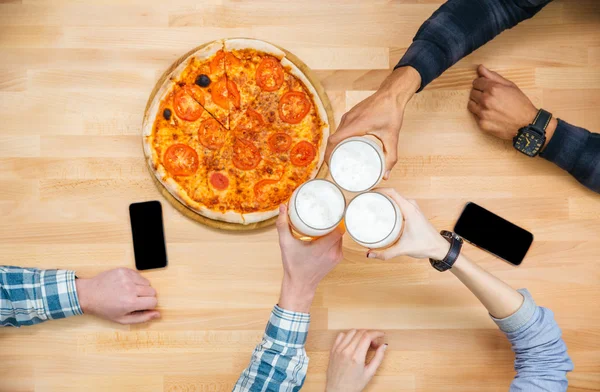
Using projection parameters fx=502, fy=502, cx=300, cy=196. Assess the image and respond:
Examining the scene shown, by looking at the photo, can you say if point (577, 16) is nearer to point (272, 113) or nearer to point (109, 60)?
point (272, 113)

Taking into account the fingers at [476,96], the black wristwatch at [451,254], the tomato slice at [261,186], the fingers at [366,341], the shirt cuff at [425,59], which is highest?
the shirt cuff at [425,59]

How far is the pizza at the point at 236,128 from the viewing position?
6.24 feet

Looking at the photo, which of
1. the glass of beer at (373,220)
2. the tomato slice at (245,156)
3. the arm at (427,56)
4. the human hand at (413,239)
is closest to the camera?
the glass of beer at (373,220)

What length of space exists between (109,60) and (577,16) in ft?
6.21

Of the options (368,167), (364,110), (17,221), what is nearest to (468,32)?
(364,110)

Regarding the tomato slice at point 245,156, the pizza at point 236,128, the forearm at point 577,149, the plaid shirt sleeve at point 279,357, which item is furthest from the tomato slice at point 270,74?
the forearm at point 577,149

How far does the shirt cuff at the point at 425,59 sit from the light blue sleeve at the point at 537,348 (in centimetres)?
83

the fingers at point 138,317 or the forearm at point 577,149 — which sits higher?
the forearm at point 577,149

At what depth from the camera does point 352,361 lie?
6.20 feet

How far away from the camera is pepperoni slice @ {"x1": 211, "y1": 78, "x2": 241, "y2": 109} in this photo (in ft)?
6.35

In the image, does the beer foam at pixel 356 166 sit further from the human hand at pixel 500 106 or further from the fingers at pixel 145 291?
the fingers at pixel 145 291

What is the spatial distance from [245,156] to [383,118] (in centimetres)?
58

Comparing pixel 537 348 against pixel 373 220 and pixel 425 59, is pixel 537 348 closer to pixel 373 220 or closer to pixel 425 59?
pixel 373 220

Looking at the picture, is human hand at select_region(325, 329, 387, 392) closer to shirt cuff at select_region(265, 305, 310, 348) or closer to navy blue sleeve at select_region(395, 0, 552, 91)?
shirt cuff at select_region(265, 305, 310, 348)
